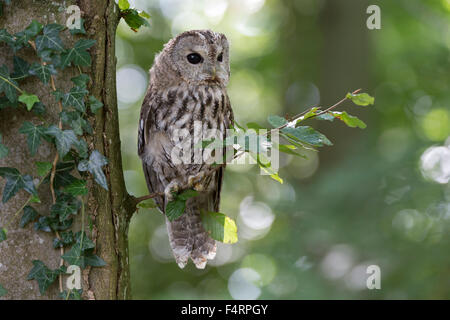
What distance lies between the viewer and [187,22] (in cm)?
556

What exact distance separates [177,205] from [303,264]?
6.91 feet

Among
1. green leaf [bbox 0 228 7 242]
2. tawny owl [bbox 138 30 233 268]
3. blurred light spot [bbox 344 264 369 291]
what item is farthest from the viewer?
blurred light spot [bbox 344 264 369 291]

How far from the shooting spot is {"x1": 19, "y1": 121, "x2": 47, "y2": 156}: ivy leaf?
4.75 ft

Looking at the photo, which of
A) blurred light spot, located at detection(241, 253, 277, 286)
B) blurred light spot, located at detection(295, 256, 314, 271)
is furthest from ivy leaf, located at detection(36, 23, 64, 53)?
blurred light spot, located at detection(241, 253, 277, 286)

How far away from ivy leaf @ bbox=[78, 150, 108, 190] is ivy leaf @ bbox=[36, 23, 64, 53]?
0.36 metres

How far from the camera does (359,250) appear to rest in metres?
3.32

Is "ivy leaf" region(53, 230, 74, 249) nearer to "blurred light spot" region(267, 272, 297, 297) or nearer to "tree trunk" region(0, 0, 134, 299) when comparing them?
"tree trunk" region(0, 0, 134, 299)

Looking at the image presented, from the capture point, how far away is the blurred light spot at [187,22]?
17.9 feet

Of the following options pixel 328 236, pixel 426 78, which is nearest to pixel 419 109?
pixel 426 78

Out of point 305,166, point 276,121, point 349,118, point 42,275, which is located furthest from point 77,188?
point 305,166

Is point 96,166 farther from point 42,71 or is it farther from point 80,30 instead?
point 80,30

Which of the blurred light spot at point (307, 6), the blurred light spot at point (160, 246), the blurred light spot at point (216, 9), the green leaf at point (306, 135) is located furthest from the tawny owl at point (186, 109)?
the blurred light spot at point (307, 6)

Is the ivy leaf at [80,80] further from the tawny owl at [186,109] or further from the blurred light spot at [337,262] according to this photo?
the blurred light spot at [337,262]
